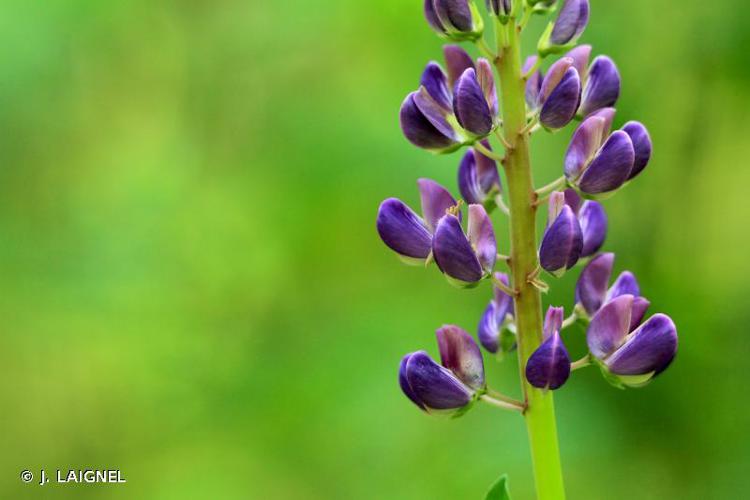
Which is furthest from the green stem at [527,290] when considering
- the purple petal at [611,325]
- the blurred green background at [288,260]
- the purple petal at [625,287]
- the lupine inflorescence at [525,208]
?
the blurred green background at [288,260]

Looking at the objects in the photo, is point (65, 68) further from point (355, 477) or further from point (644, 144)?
point (644, 144)

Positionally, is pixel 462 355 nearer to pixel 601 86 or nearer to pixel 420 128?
pixel 420 128

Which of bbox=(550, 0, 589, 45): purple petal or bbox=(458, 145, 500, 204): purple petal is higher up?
bbox=(550, 0, 589, 45): purple petal

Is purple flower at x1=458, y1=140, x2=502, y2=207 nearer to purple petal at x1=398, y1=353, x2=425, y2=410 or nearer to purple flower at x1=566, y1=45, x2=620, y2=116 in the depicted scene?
purple flower at x1=566, y1=45, x2=620, y2=116

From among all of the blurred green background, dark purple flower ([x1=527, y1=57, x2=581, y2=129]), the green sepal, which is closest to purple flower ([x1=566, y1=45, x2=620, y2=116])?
dark purple flower ([x1=527, y1=57, x2=581, y2=129])

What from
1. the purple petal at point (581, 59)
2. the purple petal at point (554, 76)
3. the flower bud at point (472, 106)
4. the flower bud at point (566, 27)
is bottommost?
the flower bud at point (472, 106)

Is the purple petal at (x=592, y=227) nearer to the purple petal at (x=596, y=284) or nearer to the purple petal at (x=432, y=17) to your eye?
the purple petal at (x=596, y=284)
